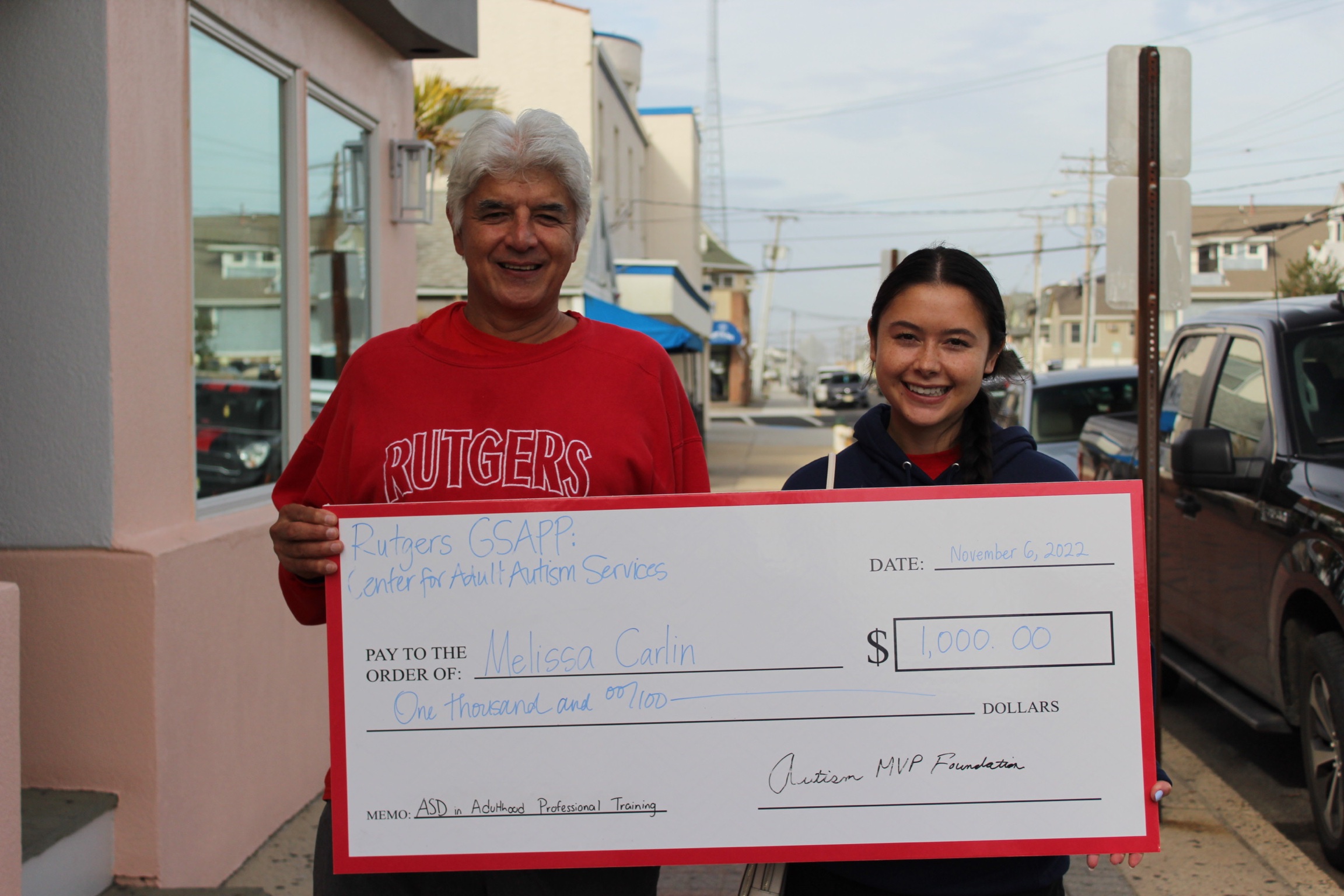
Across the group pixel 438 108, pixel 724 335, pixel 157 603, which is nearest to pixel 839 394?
pixel 724 335

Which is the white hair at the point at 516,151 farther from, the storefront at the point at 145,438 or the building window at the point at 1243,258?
the building window at the point at 1243,258

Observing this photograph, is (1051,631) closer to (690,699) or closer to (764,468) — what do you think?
(690,699)

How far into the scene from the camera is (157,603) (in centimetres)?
373

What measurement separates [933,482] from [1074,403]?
8.45 m

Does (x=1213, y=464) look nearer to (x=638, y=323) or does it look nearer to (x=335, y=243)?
(x=335, y=243)

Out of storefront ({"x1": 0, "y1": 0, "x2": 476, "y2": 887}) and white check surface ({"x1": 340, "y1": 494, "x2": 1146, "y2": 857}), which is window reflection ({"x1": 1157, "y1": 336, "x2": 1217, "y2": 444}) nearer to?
white check surface ({"x1": 340, "y1": 494, "x2": 1146, "y2": 857})

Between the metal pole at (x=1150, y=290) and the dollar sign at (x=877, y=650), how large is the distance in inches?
121

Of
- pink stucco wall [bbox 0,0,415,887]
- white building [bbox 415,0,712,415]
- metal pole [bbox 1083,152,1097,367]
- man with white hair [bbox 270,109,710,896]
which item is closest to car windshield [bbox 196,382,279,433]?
pink stucco wall [bbox 0,0,415,887]

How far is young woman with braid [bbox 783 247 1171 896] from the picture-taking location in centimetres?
224

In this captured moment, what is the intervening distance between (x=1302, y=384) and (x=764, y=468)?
16.2 m

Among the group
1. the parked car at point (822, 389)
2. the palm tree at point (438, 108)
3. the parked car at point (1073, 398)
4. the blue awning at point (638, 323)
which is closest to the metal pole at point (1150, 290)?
the parked car at point (1073, 398)

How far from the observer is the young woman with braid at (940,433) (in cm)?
224

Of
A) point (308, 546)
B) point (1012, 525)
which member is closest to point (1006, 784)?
point (1012, 525)

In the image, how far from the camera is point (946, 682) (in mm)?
2238
